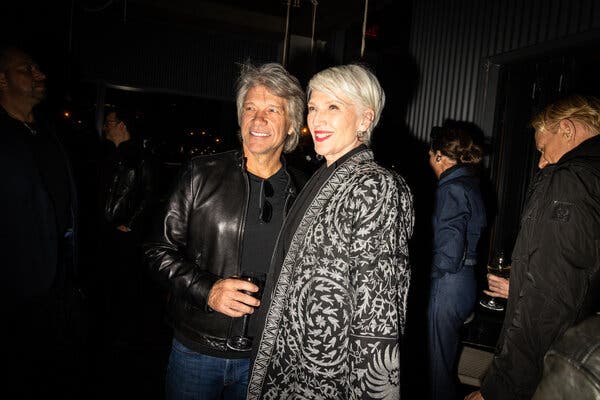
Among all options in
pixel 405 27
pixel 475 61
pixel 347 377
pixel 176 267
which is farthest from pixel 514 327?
pixel 405 27

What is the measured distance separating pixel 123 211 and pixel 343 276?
384 cm

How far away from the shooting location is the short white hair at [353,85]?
125 cm

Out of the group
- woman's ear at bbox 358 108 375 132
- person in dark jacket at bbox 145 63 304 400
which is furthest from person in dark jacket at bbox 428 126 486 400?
woman's ear at bbox 358 108 375 132

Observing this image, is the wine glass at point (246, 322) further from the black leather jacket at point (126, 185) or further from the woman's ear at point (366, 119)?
the black leather jacket at point (126, 185)

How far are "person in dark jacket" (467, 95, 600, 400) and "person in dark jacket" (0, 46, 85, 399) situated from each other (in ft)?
7.47

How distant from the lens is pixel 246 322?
4.75 ft

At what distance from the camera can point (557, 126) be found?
5.99 ft

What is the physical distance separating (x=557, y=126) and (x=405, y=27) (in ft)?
12.2

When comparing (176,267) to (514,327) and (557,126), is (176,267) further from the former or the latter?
(557,126)

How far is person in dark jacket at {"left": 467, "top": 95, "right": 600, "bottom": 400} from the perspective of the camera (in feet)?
A: 4.39

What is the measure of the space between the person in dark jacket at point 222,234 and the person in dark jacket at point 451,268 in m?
1.64

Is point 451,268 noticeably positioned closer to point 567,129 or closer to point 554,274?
point 567,129

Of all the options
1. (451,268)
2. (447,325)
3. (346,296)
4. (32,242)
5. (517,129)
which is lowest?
(447,325)

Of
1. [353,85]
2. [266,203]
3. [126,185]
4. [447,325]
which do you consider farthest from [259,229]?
[126,185]
